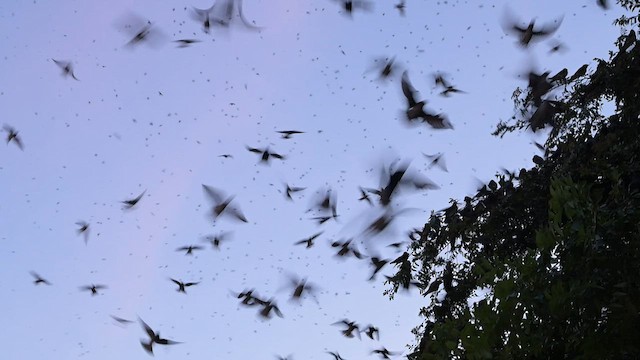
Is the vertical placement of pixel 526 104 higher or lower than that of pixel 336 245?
higher

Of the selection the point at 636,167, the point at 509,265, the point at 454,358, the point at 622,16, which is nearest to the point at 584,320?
the point at 509,265

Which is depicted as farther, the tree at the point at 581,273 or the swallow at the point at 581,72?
the swallow at the point at 581,72

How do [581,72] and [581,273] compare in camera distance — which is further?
[581,72]

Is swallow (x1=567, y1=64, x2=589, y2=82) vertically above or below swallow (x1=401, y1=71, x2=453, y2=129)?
above

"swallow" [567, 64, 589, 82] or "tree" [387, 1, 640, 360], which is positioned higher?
"swallow" [567, 64, 589, 82]

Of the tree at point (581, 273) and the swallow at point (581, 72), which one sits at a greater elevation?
the swallow at point (581, 72)

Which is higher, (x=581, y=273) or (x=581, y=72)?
(x=581, y=72)

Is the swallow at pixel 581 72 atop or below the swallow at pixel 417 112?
atop

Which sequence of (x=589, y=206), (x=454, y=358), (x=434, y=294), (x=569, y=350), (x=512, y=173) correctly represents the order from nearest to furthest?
1. (x=569, y=350)
2. (x=589, y=206)
3. (x=454, y=358)
4. (x=512, y=173)
5. (x=434, y=294)

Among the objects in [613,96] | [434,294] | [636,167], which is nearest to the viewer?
[636,167]

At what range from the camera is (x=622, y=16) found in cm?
1466

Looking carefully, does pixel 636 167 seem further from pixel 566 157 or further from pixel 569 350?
pixel 569 350

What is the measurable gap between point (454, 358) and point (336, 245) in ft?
10.8

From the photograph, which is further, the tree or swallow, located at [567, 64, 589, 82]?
swallow, located at [567, 64, 589, 82]
